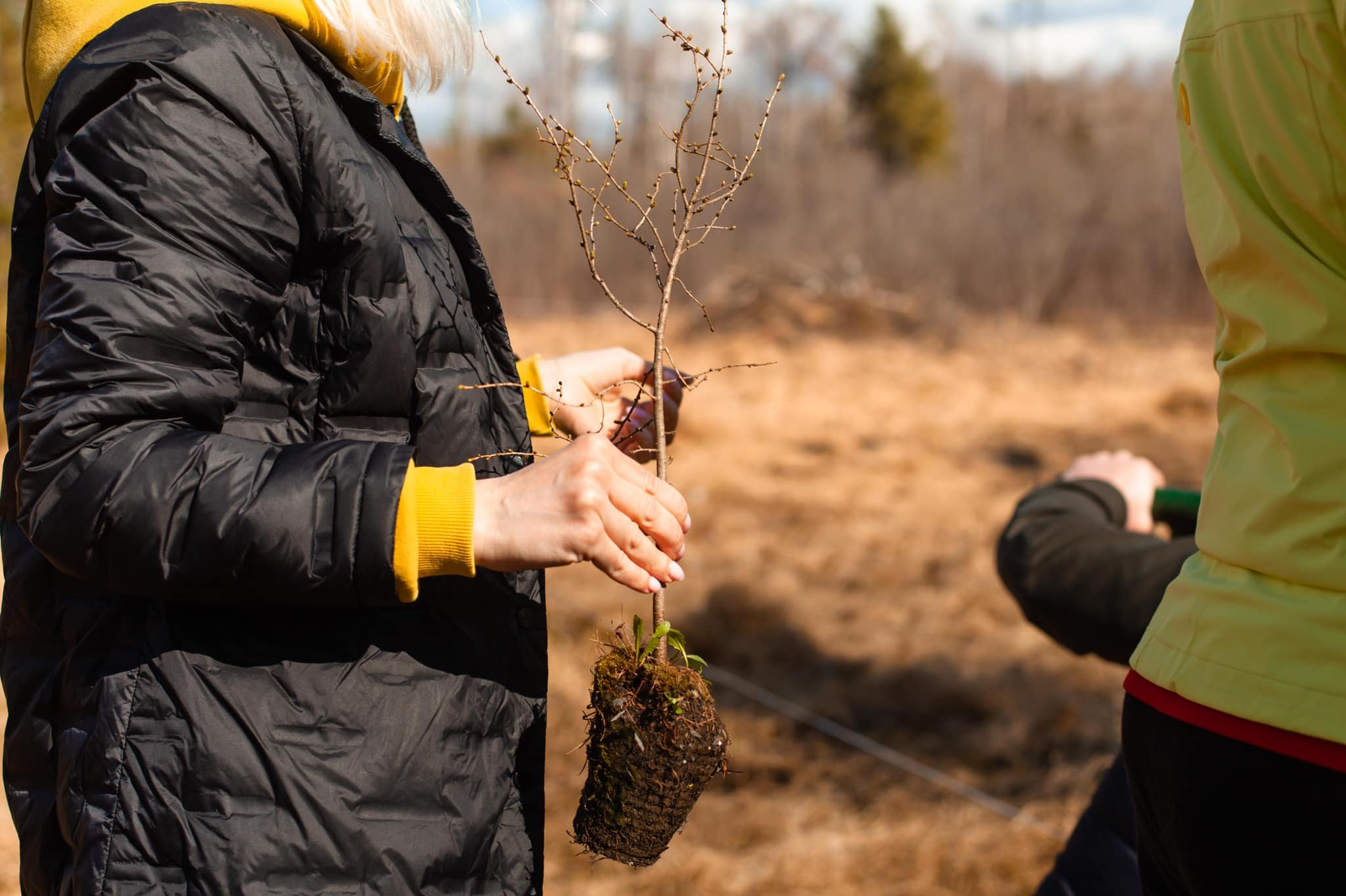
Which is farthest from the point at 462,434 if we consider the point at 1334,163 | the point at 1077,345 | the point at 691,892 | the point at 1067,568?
the point at 1077,345

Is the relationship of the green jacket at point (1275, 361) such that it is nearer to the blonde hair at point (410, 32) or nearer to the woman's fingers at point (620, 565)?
the woman's fingers at point (620, 565)

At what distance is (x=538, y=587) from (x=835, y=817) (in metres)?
3.09

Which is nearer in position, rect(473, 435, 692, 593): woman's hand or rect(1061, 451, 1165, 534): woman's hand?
rect(473, 435, 692, 593): woman's hand

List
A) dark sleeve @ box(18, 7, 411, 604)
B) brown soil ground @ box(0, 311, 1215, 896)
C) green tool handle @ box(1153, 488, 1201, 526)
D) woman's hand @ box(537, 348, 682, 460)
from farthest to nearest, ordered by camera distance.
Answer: brown soil ground @ box(0, 311, 1215, 896), green tool handle @ box(1153, 488, 1201, 526), woman's hand @ box(537, 348, 682, 460), dark sleeve @ box(18, 7, 411, 604)

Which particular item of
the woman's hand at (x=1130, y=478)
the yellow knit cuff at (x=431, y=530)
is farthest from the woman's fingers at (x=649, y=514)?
the woman's hand at (x=1130, y=478)

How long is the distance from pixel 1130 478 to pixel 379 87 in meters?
1.92

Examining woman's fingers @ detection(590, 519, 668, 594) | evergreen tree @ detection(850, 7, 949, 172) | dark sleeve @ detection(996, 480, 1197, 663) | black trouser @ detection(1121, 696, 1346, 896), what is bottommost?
dark sleeve @ detection(996, 480, 1197, 663)

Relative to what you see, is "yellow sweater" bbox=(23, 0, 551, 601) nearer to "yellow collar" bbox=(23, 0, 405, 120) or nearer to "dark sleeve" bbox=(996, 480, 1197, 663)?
"yellow collar" bbox=(23, 0, 405, 120)

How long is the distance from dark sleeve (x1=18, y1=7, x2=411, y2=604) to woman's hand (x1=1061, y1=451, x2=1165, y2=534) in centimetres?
191

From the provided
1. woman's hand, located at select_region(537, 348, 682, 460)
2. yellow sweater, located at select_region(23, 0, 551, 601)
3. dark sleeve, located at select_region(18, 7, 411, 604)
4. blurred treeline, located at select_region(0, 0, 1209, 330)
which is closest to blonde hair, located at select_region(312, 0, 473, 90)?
yellow sweater, located at select_region(23, 0, 551, 601)

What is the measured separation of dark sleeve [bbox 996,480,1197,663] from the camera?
7.27 feet

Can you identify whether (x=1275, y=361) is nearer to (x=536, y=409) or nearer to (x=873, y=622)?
(x=536, y=409)

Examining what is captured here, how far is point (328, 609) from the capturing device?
125cm

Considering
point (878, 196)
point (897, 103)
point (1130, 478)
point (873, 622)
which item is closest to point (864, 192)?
point (878, 196)
